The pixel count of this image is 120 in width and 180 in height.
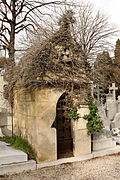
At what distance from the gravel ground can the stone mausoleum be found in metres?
0.41

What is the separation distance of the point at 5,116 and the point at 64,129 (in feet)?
8.88

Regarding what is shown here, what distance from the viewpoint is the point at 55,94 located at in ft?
18.9

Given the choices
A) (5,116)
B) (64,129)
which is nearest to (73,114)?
(64,129)

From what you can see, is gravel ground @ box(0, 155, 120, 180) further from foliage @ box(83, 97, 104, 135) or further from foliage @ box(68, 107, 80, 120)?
foliage @ box(68, 107, 80, 120)

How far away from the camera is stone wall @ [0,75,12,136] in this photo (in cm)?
805

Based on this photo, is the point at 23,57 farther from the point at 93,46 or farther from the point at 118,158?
the point at 93,46

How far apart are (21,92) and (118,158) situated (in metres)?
3.52

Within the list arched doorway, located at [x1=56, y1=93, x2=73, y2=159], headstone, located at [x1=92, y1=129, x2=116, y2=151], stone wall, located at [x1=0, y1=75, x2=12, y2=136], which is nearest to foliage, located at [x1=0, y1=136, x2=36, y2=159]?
arched doorway, located at [x1=56, y1=93, x2=73, y2=159]

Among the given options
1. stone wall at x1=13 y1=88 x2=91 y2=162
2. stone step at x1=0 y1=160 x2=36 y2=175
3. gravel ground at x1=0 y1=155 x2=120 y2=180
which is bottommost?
gravel ground at x1=0 y1=155 x2=120 y2=180

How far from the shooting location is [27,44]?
657cm

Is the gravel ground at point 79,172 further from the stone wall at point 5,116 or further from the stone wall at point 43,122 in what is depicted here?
the stone wall at point 5,116

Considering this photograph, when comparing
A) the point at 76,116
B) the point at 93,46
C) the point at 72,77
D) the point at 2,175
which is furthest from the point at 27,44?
the point at 93,46

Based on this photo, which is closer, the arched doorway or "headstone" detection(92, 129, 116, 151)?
the arched doorway

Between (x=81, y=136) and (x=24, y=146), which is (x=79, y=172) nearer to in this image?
(x=81, y=136)
